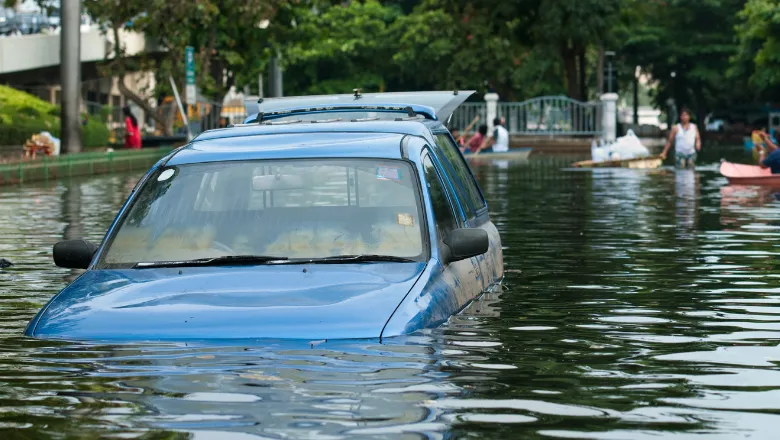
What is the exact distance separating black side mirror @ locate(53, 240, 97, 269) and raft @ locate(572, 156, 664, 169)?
113 ft

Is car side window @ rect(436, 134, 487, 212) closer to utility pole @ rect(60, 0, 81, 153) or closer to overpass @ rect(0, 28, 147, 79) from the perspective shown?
utility pole @ rect(60, 0, 81, 153)

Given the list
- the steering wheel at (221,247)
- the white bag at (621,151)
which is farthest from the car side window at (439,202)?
the white bag at (621,151)

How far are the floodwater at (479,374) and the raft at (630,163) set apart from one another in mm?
28849

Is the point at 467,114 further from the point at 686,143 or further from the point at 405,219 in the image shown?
the point at 405,219

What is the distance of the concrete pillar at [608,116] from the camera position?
220ft

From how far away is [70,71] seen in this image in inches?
1572

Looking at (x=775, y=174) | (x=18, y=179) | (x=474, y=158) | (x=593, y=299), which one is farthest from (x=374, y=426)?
(x=474, y=158)

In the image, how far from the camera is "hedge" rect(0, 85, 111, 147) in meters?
43.2

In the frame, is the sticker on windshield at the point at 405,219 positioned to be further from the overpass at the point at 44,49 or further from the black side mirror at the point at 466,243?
the overpass at the point at 44,49

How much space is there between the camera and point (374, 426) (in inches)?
243

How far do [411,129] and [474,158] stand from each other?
117 feet

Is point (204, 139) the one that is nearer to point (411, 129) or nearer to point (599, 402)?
point (411, 129)

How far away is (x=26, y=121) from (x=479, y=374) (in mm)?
38620

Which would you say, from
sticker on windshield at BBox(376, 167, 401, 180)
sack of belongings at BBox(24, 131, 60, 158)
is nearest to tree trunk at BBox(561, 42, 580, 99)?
sack of belongings at BBox(24, 131, 60, 158)
